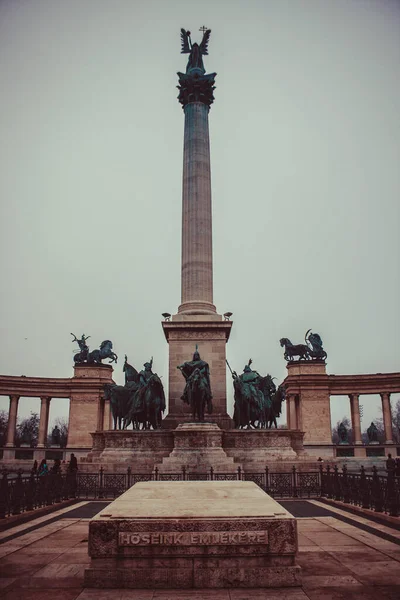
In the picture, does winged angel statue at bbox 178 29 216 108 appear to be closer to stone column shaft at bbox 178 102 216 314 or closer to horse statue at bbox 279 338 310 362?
stone column shaft at bbox 178 102 216 314

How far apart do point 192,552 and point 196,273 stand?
30174 mm

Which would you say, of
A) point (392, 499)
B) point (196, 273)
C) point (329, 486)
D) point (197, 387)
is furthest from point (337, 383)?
point (392, 499)

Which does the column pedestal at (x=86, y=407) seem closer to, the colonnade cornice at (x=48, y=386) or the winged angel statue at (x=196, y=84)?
the colonnade cornice at (x=48, y=386)

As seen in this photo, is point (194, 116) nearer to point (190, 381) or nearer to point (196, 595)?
point (190, 381)

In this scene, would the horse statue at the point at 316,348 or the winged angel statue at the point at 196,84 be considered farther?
the horse statue at the point at 316,348

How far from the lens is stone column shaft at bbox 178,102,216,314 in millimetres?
36938

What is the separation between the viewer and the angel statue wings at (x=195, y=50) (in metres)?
44.8

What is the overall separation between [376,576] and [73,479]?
17.0 m

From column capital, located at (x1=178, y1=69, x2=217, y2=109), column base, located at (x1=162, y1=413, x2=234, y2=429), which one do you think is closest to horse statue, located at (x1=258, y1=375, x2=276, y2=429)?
column base, located at (x1=162, y1=413, x2=234, y2=429)

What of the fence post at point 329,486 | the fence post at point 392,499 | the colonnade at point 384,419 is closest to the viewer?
the fence post at point 392,499

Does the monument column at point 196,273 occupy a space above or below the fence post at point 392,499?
above

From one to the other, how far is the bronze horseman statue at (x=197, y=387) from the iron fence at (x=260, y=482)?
18.4 ft

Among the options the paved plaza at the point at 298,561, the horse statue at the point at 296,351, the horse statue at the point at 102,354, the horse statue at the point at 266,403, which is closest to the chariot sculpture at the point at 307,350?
the horse statue at the point at 296,351

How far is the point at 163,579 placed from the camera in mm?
7727
